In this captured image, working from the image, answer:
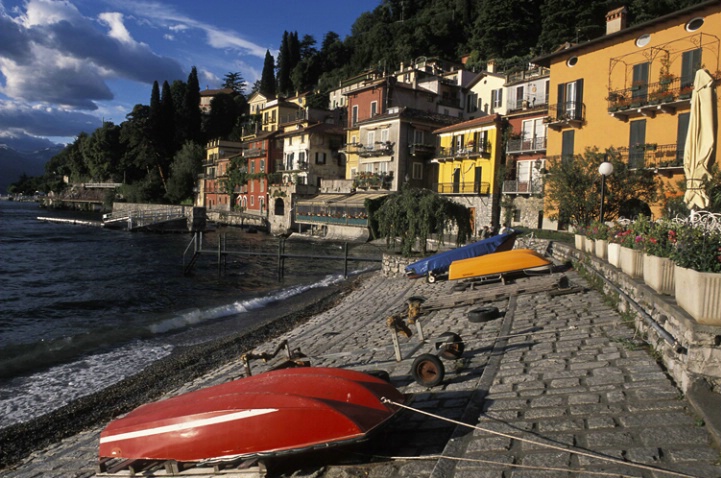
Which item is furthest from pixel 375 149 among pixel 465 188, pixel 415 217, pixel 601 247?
pixel 601 247

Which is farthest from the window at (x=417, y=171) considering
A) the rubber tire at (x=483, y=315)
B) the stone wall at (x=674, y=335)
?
the stone wall at (x=674, y=335)

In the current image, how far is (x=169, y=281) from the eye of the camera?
92.5 feet

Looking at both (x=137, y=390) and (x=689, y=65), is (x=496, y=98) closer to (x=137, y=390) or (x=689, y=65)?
(x=689, y=65)

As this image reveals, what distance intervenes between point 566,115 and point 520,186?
7623 mm

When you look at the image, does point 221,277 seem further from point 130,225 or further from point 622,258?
point 130,225

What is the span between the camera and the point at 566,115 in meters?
29.5

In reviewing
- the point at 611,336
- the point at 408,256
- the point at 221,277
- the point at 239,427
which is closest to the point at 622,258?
the point at 611,336

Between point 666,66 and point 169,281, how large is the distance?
2910 cm

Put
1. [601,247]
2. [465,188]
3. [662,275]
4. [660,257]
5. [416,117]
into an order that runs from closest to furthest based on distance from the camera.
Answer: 1. [662,275]
2. [660,257]
3. [601,247]
4. [465,188]
5. [416,117]

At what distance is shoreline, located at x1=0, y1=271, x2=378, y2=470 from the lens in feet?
30.2

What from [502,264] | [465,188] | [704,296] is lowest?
[502,264]

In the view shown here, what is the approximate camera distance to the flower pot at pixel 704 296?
16.2 feet

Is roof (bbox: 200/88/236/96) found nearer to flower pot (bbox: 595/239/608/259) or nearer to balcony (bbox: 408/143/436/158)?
balcony (bbox: 408/143/436/158)

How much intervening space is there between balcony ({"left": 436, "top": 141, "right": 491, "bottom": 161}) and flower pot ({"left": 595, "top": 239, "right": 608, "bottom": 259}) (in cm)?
2754
